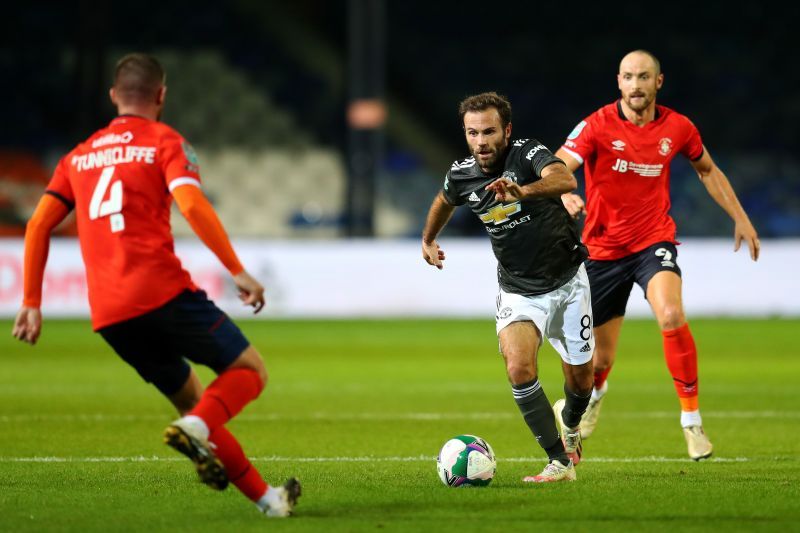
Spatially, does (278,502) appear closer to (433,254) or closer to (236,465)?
(236,465)

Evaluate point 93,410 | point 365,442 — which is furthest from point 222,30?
point 365,442

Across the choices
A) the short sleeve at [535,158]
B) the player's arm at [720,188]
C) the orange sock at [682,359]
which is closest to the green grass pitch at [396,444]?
the orange sock at [682,359]

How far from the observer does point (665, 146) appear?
25.9 feet

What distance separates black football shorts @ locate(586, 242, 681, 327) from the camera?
7828mm

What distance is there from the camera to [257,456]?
7.73 m

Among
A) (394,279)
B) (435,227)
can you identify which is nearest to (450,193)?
(435,227)

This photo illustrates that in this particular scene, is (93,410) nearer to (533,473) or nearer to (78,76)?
(533,473)

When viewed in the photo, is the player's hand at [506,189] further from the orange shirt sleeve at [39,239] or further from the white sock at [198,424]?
the orange shirt sleeve at [39,239]

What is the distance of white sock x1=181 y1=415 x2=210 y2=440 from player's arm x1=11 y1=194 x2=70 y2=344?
0.85 metres

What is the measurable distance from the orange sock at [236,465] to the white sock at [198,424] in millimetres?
103

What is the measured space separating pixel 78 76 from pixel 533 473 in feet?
57.5

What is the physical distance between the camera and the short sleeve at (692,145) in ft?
26.2

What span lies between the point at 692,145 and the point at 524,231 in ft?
5.86

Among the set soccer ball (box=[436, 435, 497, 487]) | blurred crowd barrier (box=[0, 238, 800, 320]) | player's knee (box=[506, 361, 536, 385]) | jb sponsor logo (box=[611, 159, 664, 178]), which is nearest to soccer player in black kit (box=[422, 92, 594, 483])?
player's knee (box=[506, 361, 536, 385])
